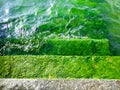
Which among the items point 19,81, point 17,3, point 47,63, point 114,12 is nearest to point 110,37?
point 114,12

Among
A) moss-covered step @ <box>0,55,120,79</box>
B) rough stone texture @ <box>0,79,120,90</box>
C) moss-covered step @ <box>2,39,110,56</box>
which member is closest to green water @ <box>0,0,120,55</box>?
moss-covered step @ <box>2,39,110,56</box>

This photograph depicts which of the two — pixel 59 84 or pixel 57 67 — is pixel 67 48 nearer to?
pixel 57 67

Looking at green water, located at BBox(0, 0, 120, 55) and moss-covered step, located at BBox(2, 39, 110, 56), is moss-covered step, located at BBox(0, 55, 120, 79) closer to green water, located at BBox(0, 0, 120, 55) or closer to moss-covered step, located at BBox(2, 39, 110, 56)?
moss-covered step, located at BBox(2, 39, 110, 56)

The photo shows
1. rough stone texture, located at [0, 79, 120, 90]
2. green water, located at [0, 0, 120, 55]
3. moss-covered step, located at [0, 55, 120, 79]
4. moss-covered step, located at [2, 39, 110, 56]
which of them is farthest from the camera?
green water, located at [0, 0, 120, 55]

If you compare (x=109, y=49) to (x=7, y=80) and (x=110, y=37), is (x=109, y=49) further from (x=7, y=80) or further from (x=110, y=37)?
(x=7, y=80)

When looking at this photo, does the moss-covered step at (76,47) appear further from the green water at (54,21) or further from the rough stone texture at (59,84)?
the rough stone texture at (59,84)

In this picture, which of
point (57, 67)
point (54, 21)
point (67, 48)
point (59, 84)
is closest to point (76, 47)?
point (67, 48)
